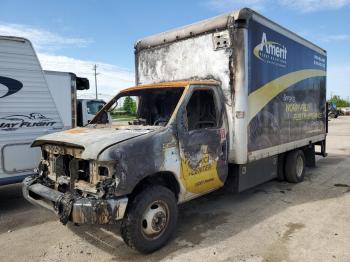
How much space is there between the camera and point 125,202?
4.11m

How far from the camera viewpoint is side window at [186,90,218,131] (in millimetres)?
5211

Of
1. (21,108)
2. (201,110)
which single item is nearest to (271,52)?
(201,110)

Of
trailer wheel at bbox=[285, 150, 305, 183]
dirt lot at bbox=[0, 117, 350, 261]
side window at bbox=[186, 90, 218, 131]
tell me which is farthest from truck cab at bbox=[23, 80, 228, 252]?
trailer wheel at bbox=[285, 150, 305, 183]

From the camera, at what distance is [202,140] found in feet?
17.0

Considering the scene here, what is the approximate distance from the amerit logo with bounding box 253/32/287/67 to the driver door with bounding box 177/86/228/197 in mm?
1278

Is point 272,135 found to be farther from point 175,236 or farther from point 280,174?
point 175,236

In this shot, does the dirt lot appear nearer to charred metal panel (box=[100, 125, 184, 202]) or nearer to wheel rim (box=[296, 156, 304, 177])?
charred metal panel (box=[100, 125, 184, 202])

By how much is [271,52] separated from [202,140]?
273cm

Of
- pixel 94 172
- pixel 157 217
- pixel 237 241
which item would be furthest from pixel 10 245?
pixel 237 241

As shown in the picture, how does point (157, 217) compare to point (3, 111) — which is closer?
point (157, 217)

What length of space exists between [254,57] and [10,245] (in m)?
4.79

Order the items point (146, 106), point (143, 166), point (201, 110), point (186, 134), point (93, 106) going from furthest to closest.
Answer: point (93, 106) → point (146, 106) → point (201, 110) → point (186, 134) → point (143, 166)

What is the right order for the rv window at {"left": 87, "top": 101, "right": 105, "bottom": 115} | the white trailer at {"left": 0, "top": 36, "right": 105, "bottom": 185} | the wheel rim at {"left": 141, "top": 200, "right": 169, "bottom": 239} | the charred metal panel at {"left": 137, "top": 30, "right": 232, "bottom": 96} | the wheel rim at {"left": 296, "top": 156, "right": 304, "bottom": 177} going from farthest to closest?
the rv window at {"left": 87, "top": 101, "right": 105, "bottom": 115} < the wheel rim at {"left": 296, "top": 156, "right": 304, "bottom": 177} < the white trailer at {"left": 0, "top": 36, "right": 105, "bottom": 185} < the charred metal panel at {"left": 137, "top": 30, "right": 232, "bottom": 96} < the wheel rim at {"left": 141, "top": 200, "right": 169, "bottom": 239}

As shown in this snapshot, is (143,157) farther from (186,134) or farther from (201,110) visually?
(201,110)
